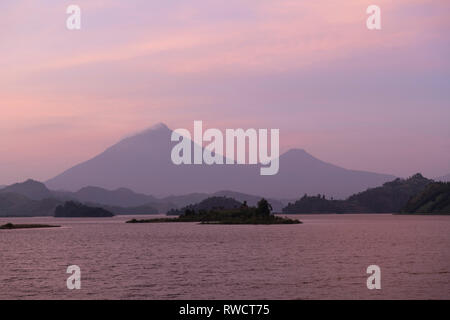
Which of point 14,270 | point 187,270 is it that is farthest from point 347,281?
point 14,270

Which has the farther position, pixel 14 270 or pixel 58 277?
pixel 14 270

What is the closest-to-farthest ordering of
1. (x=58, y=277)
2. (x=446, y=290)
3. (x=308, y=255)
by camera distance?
(x=446, y=290) < (x=58, y=277) < (x=308, y=255)

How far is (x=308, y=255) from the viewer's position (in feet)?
333

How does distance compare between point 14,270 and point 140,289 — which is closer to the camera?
point 140,289

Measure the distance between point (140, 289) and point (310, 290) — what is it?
56.7 ft

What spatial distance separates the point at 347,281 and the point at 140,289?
22.8 meters

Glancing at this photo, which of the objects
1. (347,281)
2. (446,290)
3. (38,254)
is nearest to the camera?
(446,290)
